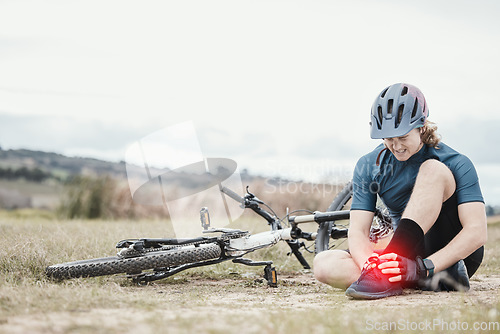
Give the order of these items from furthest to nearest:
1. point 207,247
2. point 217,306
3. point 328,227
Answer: point 328,227, point 207,247, point 217,306

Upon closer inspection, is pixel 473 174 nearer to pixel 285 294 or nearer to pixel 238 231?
pixel 285 294

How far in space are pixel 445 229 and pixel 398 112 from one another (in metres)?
0.85

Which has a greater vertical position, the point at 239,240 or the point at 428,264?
the point at 239,240

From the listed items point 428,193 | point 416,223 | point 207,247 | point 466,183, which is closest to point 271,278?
point 207,247

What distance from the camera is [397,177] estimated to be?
3.59 meters

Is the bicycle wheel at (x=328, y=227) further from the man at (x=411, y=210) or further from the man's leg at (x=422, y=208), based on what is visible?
the man's leg at (x=422, y=208)

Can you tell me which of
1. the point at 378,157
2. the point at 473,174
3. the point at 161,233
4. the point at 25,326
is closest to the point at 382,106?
the point at 378,157

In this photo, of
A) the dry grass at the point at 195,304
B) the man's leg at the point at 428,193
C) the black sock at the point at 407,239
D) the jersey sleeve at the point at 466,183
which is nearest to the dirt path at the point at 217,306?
the dry grass at the point at 195,304

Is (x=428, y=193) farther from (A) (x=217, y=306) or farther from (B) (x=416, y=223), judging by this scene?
(A) (x=217, y=306)

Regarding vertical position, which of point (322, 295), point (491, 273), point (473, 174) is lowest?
point (491, 273)

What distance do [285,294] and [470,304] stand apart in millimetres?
1231

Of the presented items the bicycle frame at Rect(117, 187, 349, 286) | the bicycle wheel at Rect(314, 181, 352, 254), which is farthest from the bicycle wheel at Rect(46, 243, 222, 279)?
the bicycle wheel at Rect(314, 181, 352, 254)

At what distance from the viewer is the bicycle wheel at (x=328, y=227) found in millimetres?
4707

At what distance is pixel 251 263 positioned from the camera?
163 inches
